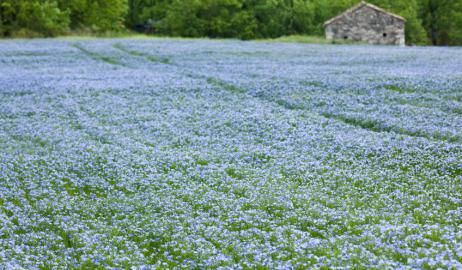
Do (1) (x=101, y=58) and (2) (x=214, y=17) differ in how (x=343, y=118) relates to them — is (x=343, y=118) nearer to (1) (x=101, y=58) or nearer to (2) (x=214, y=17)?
(1) (x=101, y=58)

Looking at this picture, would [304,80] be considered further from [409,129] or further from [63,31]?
[63,31]

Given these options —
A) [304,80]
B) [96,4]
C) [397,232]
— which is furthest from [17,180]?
[96,4]

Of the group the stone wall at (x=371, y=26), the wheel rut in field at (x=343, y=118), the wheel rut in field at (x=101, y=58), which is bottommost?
the wheel rut in field at (x=343, y=118)

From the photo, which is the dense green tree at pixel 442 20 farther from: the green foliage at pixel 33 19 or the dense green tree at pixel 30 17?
the dense green tree at pixel 30 17

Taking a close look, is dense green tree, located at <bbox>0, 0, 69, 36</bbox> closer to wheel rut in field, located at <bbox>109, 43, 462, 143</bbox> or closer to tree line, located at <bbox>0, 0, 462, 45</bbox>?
tree line, located at <bbox>0, 0, 462, 45</bbox>

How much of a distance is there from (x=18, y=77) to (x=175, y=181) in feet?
58.3

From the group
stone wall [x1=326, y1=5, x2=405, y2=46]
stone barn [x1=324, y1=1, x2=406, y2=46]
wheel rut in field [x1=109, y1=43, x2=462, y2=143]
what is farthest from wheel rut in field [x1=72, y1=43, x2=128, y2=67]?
stone wall [x1=326, y1=5, x2=405, y2=46]

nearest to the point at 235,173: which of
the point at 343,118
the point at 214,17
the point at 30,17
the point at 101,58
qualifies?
the point at 343,118

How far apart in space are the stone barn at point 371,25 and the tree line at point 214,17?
49.1ft

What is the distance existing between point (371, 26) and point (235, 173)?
4940 cm

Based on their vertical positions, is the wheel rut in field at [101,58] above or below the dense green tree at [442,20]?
below

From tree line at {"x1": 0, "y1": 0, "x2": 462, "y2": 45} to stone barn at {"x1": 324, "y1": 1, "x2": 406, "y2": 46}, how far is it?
15.0 m

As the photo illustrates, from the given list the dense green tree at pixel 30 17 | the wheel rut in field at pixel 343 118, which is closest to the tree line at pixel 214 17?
the dense green tree at pixel 30 17

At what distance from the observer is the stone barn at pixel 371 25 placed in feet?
187
